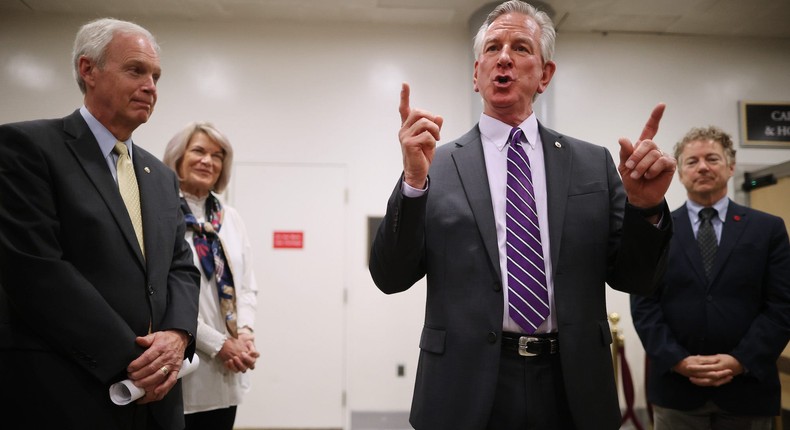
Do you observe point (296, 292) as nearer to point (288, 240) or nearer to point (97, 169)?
point (288, 240)

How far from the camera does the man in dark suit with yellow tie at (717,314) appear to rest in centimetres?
208

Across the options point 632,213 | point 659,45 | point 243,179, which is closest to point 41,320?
point 632,213

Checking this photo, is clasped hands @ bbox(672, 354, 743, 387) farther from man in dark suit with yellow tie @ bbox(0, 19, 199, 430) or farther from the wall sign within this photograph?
the wall sign

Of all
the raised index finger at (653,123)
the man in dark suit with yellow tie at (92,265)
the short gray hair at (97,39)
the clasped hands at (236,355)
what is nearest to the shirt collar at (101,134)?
the man in dark suit with yellow tie at (92,265)

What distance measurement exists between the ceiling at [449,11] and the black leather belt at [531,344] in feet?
12.2

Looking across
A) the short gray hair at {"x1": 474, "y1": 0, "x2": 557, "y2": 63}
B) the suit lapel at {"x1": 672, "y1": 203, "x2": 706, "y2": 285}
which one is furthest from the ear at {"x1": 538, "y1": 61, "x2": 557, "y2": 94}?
the suit lapel at {"x1": 672, "y1": 203, "x2": 706, "y2": 285}

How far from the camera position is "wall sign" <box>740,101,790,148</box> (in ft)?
16.0

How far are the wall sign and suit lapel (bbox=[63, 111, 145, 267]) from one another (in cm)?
534

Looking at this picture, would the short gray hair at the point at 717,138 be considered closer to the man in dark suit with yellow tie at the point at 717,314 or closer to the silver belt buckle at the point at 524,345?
the man in dark suit with yellow tie at the point at 717,314

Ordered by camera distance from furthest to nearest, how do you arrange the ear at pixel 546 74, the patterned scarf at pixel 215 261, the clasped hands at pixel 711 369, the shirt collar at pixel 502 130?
the patterned scarf at pixel 215 261
the clasped hands at pixel 711 369
the ear at pixel 546 74
the shirt collar at pixel 502 130

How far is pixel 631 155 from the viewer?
123 centimetres

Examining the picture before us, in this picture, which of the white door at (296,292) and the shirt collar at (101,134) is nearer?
the shirt collar at (101,134)

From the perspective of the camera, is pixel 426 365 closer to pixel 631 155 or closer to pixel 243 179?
pixel 631 155

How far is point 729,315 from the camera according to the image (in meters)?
2.16
